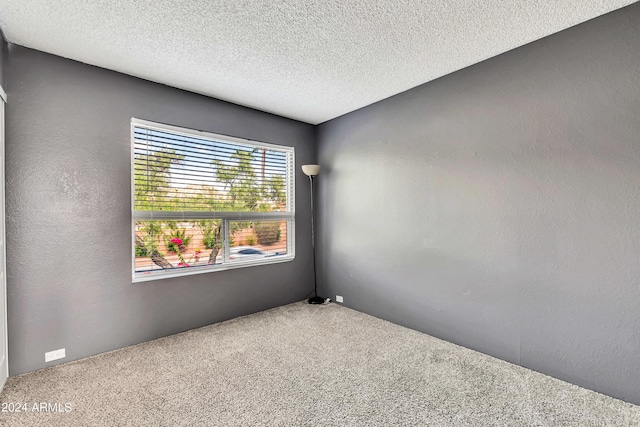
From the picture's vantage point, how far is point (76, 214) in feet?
8.19

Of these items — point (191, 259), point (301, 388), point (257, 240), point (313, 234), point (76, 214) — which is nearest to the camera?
point (301, 388)

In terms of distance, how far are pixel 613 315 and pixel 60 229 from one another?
4049 millimetres

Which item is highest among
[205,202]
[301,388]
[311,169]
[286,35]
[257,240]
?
[286,35]

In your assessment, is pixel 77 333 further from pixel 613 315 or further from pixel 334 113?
pixel 613 315

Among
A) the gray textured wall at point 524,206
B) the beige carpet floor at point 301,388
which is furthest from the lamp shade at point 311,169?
the beige carpet floor at point 301,388

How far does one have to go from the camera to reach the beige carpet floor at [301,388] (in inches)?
70.5

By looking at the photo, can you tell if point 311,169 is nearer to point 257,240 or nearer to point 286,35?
point 257,240

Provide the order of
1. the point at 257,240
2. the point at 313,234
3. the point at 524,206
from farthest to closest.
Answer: the point at 313,234 → the point at 257,240 → the point at 524,206

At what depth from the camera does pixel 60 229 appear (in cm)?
243

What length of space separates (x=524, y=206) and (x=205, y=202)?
9.70ft

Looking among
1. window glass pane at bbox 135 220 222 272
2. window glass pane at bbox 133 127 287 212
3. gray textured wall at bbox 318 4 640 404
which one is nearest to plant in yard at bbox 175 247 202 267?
window glass pane at bbox 135 220 222 272

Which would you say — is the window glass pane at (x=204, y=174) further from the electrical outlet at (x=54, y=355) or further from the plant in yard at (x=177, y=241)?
the electrical outlet at (x=54, y=355)

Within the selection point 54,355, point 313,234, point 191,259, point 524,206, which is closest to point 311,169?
point 313,234

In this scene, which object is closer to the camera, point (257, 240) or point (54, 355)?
point (54, 355)
